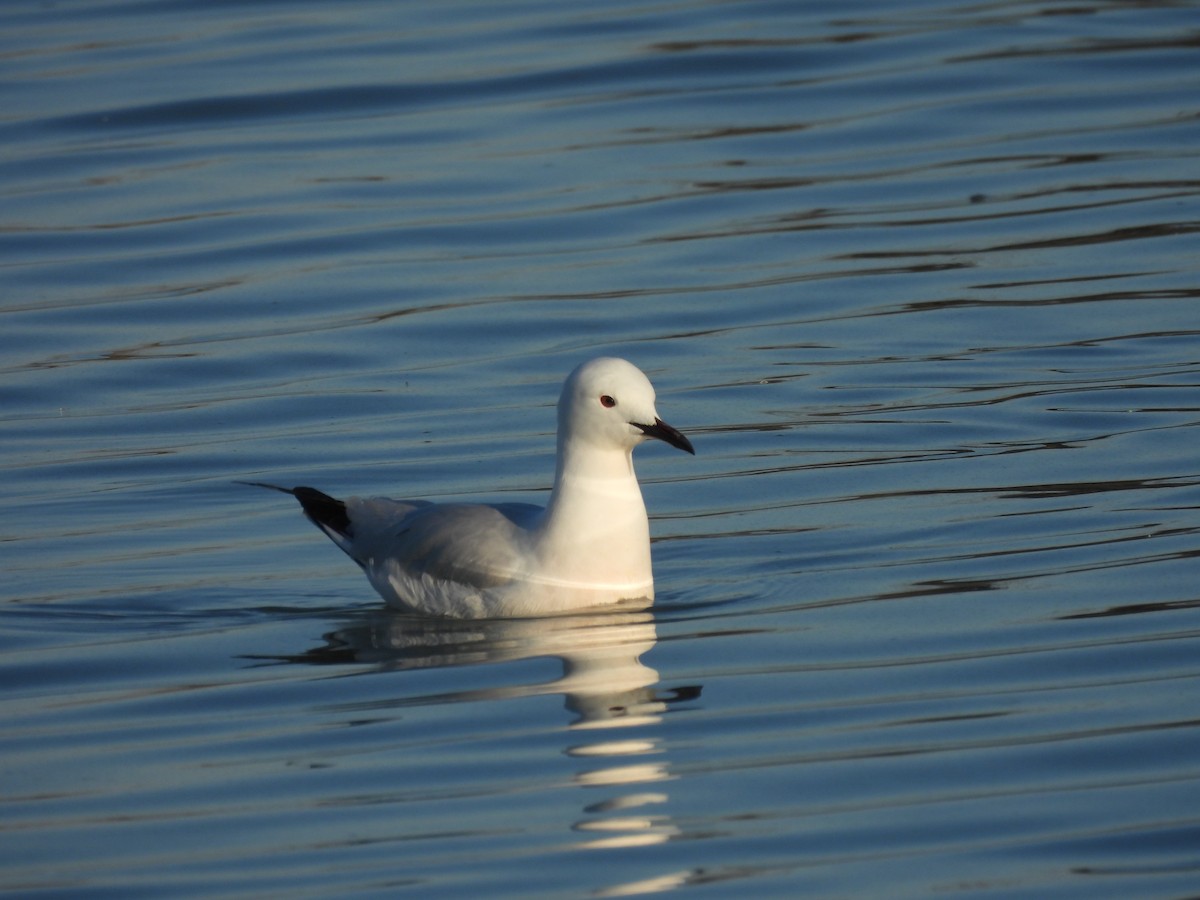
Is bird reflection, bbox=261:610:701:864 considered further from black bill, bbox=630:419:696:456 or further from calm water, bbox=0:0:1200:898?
black bill, bbox=630:419:696:456

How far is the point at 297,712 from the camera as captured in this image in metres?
6.90

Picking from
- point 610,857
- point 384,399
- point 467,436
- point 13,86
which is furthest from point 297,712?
point 13,86

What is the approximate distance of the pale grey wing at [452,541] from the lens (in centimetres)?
794

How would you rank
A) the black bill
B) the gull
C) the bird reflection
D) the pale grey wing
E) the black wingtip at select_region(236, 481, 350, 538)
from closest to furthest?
the bird reflection → the black bill → the gull → the pale grey wing → the black wingtip at select_region(236, 481, 350, 538)

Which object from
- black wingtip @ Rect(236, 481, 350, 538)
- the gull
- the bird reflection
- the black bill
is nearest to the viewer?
the bird reflection

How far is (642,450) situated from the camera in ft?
35.1

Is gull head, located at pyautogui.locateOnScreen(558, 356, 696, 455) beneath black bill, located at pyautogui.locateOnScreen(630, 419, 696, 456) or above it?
above

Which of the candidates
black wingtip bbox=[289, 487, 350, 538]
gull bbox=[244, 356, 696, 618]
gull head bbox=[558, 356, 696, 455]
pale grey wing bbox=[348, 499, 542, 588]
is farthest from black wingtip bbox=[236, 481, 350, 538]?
gull head bbox=[558, 356, 696, 455]

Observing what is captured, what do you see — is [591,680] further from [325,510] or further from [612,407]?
[325,510]

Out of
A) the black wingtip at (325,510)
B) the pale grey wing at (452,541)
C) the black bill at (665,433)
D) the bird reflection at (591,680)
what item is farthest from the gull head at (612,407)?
the black wingtip at (325,510)

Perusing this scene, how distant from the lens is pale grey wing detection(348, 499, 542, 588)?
794 centimetres

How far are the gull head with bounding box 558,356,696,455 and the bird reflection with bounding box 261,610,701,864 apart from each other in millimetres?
666

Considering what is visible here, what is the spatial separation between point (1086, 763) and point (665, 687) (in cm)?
147

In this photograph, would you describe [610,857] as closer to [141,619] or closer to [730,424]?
[141,619]
